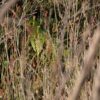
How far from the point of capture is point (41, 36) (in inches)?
106

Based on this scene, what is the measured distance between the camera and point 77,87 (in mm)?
368

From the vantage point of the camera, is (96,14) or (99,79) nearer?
(99,79)

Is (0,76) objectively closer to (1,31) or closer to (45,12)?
(1,31)

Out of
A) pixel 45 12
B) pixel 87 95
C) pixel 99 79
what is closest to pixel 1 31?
pixel 45 12

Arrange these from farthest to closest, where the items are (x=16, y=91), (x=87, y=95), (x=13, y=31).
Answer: (x=13, y=31), (x=16, y=91), (x=87, y=95)

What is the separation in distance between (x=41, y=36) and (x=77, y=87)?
91.3 inches

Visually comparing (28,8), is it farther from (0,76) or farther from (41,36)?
(0,76)

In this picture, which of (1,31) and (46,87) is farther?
(1,31)

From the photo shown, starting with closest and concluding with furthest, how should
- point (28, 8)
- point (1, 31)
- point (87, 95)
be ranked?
point (87, 95) < point (1, 31) < point (28, 8)

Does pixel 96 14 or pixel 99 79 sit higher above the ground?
pixel 99 79

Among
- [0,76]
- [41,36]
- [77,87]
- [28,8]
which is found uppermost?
[77,87]

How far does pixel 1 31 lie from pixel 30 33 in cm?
22

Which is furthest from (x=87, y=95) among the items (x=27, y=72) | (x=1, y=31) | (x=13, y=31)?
(x=1, y=31)

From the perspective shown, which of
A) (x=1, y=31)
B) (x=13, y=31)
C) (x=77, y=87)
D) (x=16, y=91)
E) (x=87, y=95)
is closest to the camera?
(x=77, y=87)
